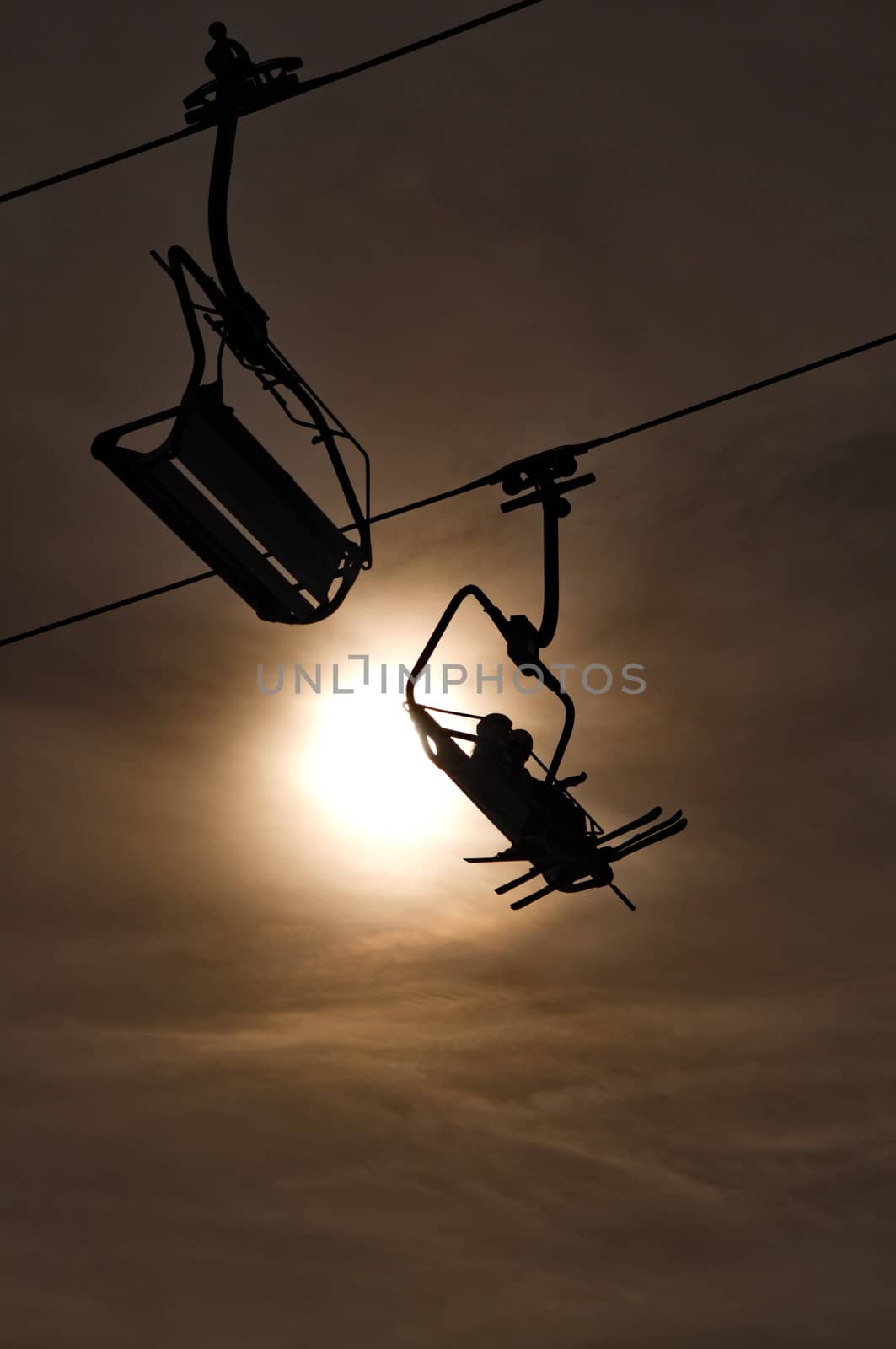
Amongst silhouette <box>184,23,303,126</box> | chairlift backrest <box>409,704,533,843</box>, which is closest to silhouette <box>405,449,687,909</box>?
chairlift backrest <box>409,704,533,843</box>

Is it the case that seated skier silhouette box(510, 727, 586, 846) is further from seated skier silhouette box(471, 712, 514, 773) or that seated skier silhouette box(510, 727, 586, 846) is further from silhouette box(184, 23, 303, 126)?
silhouette box(184, 23, 303, 126)

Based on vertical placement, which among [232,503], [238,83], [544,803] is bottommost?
[544,803]

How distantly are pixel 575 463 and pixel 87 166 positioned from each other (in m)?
3.68

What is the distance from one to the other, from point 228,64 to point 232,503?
259 centimetres

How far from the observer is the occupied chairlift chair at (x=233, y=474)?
8250 millimetres

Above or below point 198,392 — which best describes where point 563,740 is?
below

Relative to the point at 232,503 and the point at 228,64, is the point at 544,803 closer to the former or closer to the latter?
the point at 232,503

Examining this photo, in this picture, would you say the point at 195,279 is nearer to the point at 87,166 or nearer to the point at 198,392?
the point at 198,392

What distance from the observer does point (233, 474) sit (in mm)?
8422

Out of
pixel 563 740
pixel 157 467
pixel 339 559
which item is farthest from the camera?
pixel 563 740

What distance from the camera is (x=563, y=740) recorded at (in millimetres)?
9445

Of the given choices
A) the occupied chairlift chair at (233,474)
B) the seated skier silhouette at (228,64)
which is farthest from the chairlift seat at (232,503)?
the seated skier silhouette at (228,64)

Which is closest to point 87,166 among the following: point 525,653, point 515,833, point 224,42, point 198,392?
point 224,42

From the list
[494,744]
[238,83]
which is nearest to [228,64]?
[238,83]
